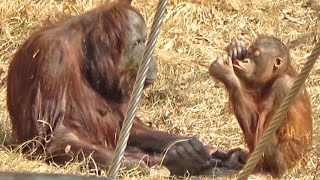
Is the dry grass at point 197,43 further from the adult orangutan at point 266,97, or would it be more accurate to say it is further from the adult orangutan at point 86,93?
the adult orangutan at point 86,93

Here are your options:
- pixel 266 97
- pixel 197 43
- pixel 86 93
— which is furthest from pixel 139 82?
pixel 197 43

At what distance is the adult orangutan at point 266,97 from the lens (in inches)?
152

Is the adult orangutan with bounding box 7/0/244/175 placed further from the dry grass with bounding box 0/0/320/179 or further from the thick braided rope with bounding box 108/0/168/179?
the thick braided rope with bounding box 108/0/168/179

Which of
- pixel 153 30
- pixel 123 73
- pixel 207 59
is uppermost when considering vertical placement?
pixel 153 30

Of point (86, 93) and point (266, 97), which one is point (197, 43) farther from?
point (86, 93)

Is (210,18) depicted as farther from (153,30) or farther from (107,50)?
(153,30)

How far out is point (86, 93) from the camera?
3930 millimetres

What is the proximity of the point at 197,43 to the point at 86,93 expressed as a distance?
224 cm

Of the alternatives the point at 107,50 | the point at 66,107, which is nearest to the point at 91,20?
the point at 107,50

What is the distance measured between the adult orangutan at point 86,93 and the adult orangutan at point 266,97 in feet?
0.89

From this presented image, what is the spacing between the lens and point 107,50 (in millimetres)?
3984

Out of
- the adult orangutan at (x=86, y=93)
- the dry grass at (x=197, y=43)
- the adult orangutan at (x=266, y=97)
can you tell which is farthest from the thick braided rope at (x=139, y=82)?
the dry grass at (x=197, y=43)

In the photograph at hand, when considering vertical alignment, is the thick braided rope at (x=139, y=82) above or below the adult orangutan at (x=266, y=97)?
above

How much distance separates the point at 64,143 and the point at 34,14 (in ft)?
7.40
